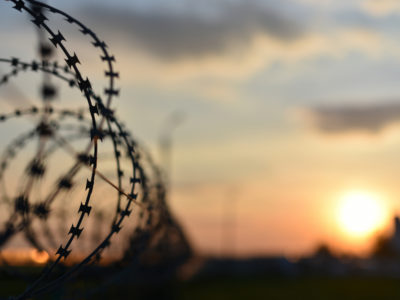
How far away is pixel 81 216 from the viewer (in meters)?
5.12

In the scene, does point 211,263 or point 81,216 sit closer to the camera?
point 81,216

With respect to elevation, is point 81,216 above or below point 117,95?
below

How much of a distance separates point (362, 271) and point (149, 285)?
46739 millimetres

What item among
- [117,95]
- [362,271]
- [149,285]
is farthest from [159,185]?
[362,271]

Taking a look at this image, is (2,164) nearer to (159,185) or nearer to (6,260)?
(6,260)

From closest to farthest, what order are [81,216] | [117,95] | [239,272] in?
[81,216]
[117,95]
[239,272]

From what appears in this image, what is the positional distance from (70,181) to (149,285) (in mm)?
13923

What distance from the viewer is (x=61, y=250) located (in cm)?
512

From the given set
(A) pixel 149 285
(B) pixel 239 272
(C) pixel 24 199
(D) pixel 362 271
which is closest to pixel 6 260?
(C) pixel 24 199

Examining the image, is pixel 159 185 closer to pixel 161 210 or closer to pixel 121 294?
pixel 161 210

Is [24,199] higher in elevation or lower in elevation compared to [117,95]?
lower

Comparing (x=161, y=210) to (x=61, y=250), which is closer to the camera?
(x=61, y=250)

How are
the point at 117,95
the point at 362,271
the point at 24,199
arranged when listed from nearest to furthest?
the point at 117,95 → the point at 24,199 → the point at 362,271

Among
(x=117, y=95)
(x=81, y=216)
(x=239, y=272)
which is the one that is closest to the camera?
(x=81, y=216)
